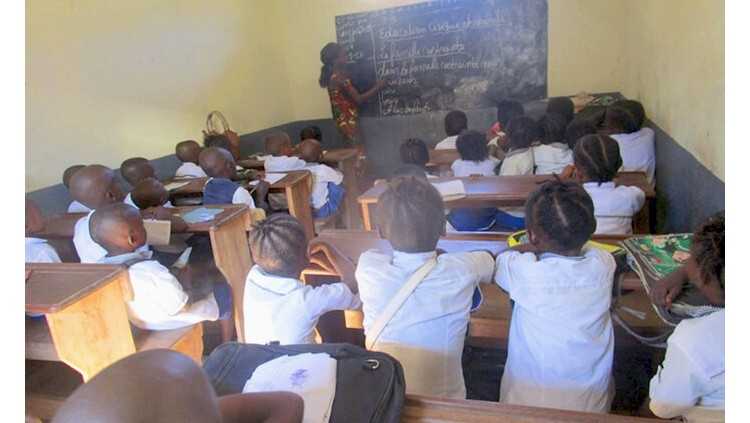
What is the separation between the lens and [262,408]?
654 mm

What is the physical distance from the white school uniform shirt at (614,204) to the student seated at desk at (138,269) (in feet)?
5.47

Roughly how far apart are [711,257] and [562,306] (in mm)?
356

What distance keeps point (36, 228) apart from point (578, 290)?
2123 mm

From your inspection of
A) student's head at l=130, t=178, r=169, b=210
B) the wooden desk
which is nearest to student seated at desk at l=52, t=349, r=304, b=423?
the wooden desk

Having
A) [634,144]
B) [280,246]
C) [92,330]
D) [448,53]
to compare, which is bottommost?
[92,330]

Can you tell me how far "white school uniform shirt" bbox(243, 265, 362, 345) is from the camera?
1365 mm

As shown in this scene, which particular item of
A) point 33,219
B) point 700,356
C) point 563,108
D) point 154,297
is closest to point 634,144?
point 563,108

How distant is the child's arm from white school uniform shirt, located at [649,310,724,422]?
2.24 ft

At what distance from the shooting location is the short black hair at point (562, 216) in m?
1.21

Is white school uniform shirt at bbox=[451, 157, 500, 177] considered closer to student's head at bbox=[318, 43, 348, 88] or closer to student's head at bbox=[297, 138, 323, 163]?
student's head at bbox=[297, 138, 323, 163]

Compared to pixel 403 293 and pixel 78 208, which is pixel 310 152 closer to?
pixel 78 208

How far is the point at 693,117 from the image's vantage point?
7.50 feet

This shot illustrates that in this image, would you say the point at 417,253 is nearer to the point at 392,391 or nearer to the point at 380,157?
the point at 392,391

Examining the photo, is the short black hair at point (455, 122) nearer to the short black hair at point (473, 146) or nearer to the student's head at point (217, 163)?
the short black hair at point (473, 146)
